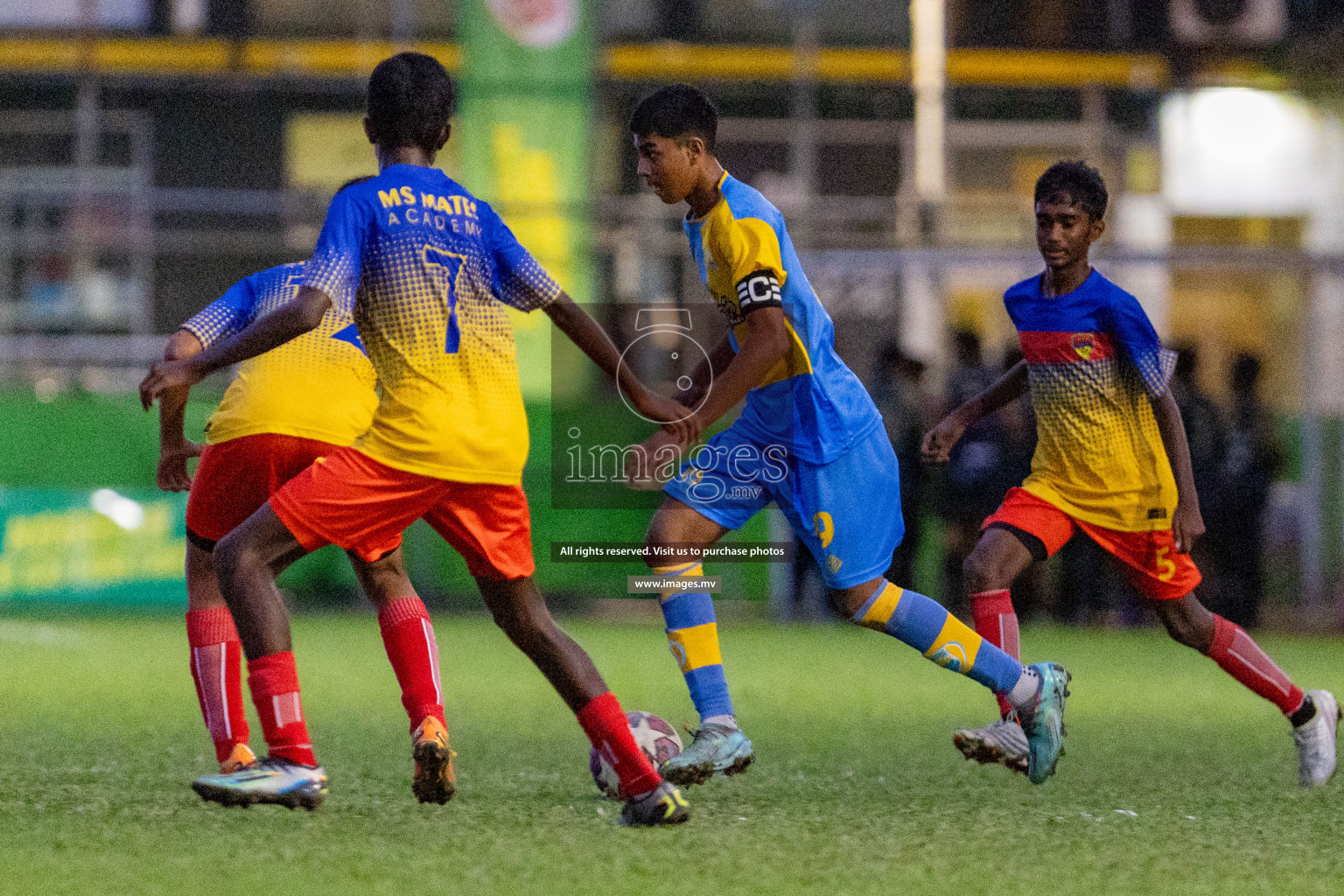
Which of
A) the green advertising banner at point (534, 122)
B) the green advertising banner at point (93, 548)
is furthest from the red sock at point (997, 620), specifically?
the green advertising banner at point (93, 548)

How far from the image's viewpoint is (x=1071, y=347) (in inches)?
257

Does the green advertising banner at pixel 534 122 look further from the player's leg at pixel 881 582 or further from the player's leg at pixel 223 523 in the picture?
the player's leg at pixel 881 582

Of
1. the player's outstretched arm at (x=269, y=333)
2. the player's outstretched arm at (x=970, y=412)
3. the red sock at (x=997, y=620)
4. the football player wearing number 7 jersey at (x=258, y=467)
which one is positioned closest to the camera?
the player's outstretched arm at (x=269, y=333)

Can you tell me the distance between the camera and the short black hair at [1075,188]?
6.42 metres

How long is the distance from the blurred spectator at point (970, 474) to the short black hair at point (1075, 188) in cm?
717

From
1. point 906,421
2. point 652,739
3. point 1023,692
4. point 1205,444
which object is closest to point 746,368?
point 652,739

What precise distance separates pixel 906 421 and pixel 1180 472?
7.37 meters

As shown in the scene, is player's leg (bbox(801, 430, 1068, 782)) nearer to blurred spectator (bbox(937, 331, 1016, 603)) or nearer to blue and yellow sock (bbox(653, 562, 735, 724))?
blue and yellow sock (bbox(653, 562, 735, 724))

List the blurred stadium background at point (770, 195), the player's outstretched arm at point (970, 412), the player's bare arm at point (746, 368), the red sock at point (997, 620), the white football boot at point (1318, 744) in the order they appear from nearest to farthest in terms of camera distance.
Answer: the player's bare arm at point (746, 368) → the white football boot at point (1318, 744) → the red sock at point (997, 620) → the player's outstretched arm at point (970, 412) → the blurred stadium background at point (770, 195)

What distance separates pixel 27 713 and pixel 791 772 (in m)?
3.41

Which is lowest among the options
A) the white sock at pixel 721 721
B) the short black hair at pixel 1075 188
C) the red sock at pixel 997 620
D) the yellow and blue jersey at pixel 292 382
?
the white sock at pixel 721 721

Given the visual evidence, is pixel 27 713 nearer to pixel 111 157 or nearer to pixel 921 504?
pixel 921 504

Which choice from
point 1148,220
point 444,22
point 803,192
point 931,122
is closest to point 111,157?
point 444,22

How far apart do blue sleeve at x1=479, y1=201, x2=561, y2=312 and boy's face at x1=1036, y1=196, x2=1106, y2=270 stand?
1.89 meters
